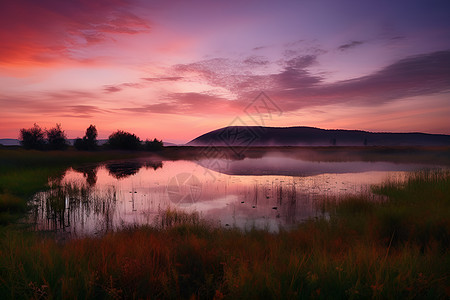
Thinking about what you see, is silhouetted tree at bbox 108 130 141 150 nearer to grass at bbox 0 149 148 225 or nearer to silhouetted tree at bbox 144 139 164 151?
silhouetted tree at bbox 144 139 164 151

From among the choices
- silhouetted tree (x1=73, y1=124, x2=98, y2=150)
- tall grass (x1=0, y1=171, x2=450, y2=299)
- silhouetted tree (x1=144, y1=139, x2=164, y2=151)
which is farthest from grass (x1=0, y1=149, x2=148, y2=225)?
silhouetted tree (x1=144, y1=139, x2=164, y2=151)

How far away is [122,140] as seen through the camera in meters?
65.4

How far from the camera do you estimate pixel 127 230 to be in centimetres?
882

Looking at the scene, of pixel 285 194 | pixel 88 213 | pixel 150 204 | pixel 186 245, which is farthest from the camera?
pixel 285 194

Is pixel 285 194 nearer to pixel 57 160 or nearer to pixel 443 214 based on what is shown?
pixel 443 214

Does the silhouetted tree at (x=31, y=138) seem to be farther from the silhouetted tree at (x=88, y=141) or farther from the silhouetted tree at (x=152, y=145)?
the silhouetted tree at (x=152, y=145)

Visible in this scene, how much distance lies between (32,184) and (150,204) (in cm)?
1036

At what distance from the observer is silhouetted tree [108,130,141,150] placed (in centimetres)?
6479

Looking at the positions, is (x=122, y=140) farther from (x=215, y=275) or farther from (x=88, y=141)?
(x=215, y=275)

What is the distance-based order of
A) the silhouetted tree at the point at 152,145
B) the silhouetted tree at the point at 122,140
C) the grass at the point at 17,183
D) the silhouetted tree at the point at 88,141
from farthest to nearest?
the silhouetted tree at the point at 152,145
the silhouetted tree at the point at 122,140
the silhouetted tree at the point at 88,141
the grass at the point at 17,183

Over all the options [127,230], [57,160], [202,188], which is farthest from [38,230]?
[57,160]

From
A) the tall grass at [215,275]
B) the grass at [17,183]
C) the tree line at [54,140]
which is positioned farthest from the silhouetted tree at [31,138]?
the tall grass at [215,275]

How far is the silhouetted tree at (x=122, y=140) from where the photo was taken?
2551 inches

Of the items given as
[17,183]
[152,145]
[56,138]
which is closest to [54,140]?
[56,138]
